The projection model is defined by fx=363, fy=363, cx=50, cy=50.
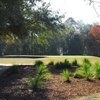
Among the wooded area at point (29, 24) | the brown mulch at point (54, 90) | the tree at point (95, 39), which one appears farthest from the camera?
the tree at point (95, 39)

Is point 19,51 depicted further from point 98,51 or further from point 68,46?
point 98,51

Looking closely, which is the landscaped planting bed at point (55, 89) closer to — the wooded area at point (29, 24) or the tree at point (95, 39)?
the wooded area at point (29, 24)

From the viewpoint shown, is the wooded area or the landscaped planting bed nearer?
the landscaped planting bed

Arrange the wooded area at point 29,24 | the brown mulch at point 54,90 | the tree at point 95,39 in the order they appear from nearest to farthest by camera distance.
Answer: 1. the brown mulch at point 54,90
2. the wooded area at point 29,24
3. the tree at point 95,39

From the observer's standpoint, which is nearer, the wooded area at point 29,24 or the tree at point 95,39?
the wooded area at point 29,24

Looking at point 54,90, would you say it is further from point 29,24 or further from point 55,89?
point 29,24

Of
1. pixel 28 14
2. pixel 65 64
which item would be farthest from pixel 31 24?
pixel 65 64

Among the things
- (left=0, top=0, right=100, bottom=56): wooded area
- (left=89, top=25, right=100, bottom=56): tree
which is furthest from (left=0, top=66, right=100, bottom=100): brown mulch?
(left=89, top=25, right=100, bottom=56): tree

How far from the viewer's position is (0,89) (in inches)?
511

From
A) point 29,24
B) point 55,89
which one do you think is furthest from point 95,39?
point 55,89

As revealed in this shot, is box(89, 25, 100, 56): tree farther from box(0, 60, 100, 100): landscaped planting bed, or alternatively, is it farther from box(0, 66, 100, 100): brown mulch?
box(0, 66, 100, 100): brown mulch

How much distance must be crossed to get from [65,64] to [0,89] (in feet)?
27.0

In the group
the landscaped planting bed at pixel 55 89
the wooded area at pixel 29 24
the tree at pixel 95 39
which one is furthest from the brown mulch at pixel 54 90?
the tree at pixel 95 39

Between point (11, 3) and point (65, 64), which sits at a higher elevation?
point (11, 3)
